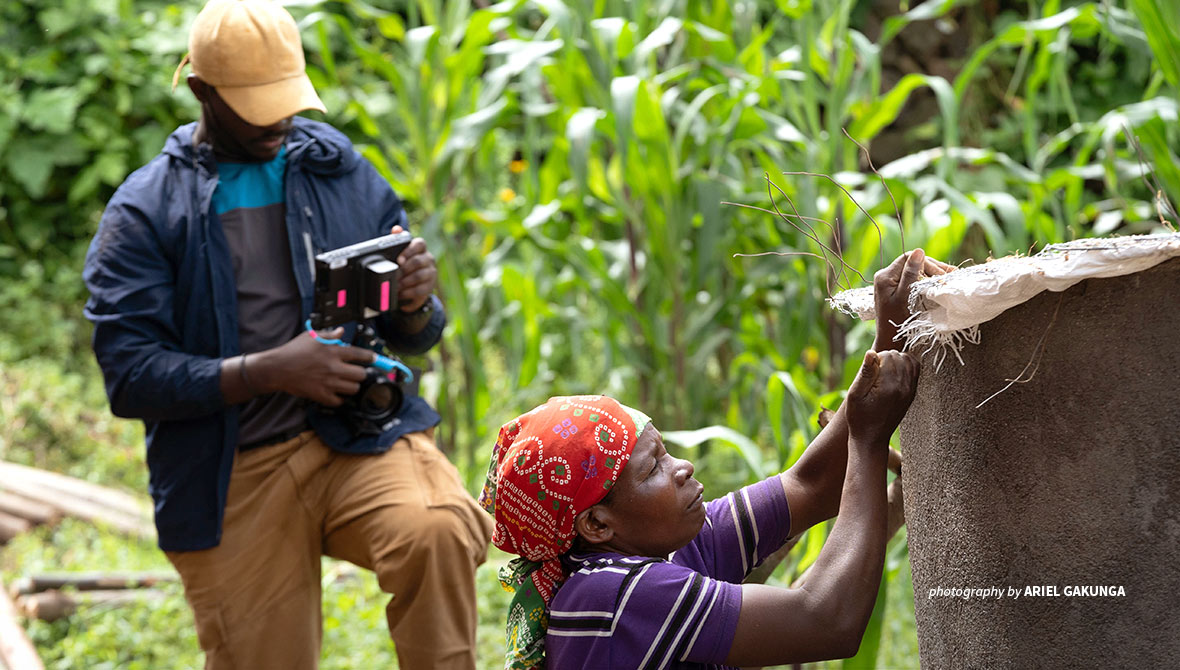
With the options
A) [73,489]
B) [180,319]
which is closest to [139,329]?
[180,319]

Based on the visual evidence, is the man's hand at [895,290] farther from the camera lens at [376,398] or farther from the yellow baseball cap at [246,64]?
the yellow baseball cap at [246,64]

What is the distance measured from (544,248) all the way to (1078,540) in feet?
6.98

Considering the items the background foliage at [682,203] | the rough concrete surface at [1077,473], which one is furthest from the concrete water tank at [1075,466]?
the background foliage at [682,203]

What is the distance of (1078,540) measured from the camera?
1136mm

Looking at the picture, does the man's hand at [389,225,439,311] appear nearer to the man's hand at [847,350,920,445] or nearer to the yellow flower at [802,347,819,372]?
the man's hand at [847,350,920,445]

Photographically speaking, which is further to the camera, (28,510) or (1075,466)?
(28,510)

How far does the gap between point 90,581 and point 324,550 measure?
170 centimetres

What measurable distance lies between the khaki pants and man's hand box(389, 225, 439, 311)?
1.02 ft

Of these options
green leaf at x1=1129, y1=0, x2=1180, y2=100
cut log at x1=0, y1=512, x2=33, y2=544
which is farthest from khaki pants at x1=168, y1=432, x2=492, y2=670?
cut log at x1=0, y1=512, x2=33, y2=544

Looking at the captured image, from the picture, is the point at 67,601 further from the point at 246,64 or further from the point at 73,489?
the point at 246,64

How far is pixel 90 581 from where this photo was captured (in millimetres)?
3705

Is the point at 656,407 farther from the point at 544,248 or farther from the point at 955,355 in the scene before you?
the point at 955,355

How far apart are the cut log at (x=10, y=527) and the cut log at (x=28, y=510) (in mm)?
37

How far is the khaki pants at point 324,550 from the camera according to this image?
87.0 inches
